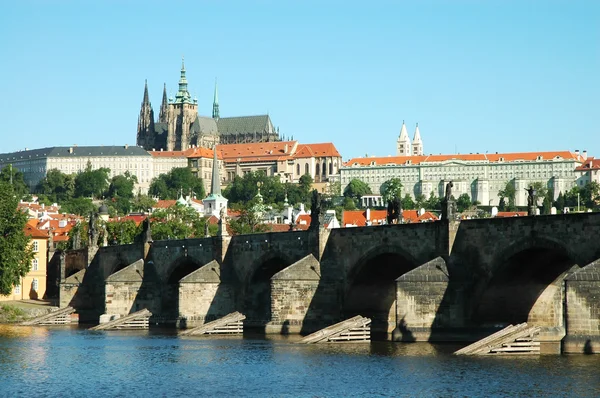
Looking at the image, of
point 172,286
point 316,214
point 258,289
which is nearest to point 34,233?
point 172,286

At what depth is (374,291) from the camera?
2773 inches

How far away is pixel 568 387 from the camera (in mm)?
45031

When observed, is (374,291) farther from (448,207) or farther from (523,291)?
(523,291)

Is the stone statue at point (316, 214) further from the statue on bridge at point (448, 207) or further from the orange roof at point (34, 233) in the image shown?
the orange roof at point (34, 233)

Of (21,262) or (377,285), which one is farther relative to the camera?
(21,262)

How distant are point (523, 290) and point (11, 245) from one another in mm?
53859

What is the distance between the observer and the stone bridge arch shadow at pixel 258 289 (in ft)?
261

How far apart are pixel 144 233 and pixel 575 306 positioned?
5173 centimetres

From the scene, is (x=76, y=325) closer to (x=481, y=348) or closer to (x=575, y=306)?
(x=481, y=348)

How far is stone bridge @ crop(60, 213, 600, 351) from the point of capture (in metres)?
55.4

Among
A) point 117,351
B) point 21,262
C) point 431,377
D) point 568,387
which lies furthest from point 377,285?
point 21,262

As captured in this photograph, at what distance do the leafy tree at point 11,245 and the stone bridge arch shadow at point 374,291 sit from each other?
40.1 metres

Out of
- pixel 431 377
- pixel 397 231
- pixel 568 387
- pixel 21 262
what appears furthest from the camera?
pixel 21 262

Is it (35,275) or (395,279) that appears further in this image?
(35,275)
